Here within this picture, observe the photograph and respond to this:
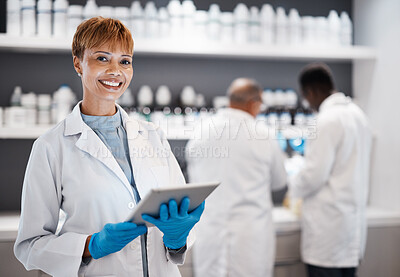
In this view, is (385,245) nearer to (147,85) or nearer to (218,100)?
(218,100)

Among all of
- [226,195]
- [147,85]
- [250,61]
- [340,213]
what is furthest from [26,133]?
[340,213]

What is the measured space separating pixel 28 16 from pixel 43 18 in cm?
8

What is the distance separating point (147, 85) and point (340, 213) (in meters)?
1.57

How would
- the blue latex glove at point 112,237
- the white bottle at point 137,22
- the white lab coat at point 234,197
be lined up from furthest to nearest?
the white bottle at point 137,22 < the white lab coat at point 234,197 < the blue latex glove at point 112,237

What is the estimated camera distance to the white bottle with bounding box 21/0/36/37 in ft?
7.95

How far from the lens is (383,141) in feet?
9.71

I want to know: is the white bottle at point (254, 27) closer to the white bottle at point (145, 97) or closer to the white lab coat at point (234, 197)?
the white lab coat at point (234, 197)

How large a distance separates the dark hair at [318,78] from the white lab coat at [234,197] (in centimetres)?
44

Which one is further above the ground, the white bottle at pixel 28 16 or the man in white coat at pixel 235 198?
the white bottle at pixel 28 16

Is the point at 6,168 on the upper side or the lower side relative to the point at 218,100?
lower

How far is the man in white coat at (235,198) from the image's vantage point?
2357mm

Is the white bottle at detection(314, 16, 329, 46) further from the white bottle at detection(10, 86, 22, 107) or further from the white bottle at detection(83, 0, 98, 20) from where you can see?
the white bottle at detection(10, 86, 22, 107)

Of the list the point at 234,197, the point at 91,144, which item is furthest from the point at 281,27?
the point at 91,144

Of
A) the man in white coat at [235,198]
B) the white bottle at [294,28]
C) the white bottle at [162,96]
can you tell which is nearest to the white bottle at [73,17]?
the white bottle at [162,96]
